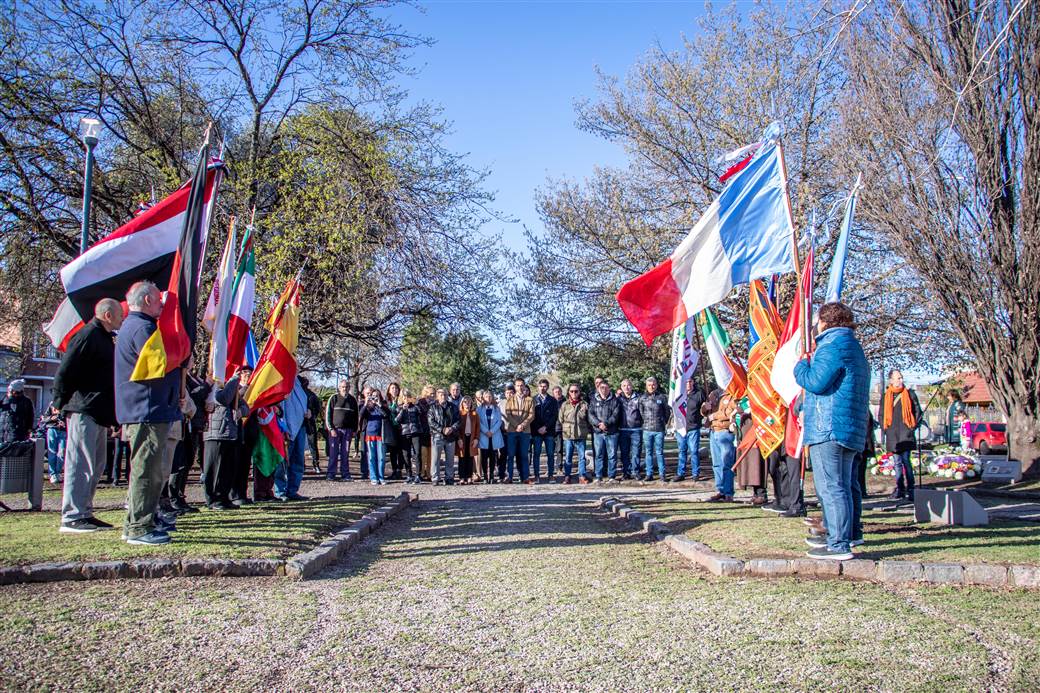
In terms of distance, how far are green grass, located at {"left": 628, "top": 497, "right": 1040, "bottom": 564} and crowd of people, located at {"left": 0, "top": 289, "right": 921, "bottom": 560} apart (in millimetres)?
354

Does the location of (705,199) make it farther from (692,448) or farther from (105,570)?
(105,570)

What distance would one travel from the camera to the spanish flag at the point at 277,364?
33.2ft

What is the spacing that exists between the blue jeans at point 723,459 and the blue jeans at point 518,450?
538 cm

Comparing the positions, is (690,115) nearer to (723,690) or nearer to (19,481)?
(19,481)

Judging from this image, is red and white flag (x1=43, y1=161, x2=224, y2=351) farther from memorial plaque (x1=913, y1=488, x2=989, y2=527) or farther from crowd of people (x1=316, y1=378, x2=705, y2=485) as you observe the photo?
crowd of people (x1=316, y1=378, x2=705, y2=485)

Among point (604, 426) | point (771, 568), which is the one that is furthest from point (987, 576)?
point (604, 426)

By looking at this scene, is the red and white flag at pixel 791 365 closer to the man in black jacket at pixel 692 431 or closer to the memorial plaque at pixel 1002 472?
the man in black jacket at pixel 692 431

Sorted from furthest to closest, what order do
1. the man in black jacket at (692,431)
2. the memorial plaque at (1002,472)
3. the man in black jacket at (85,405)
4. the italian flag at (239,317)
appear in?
the man in black jacket at (692,431), the memorial plaque at (1002,472), the italian flag at (239,317), the man in black jacket at (85,405)

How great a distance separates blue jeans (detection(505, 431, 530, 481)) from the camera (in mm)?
17781

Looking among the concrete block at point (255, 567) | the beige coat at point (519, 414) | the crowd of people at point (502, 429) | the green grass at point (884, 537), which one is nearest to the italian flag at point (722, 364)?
the green grass at point (884, 537)

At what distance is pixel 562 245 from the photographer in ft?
77.8

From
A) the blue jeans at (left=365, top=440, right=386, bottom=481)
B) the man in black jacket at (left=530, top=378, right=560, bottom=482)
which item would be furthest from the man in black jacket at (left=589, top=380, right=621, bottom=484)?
the blue jeans at (left=365, top=440, right=386, bottom=481)

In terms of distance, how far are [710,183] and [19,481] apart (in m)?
16.6

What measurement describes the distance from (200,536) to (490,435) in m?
10.5
